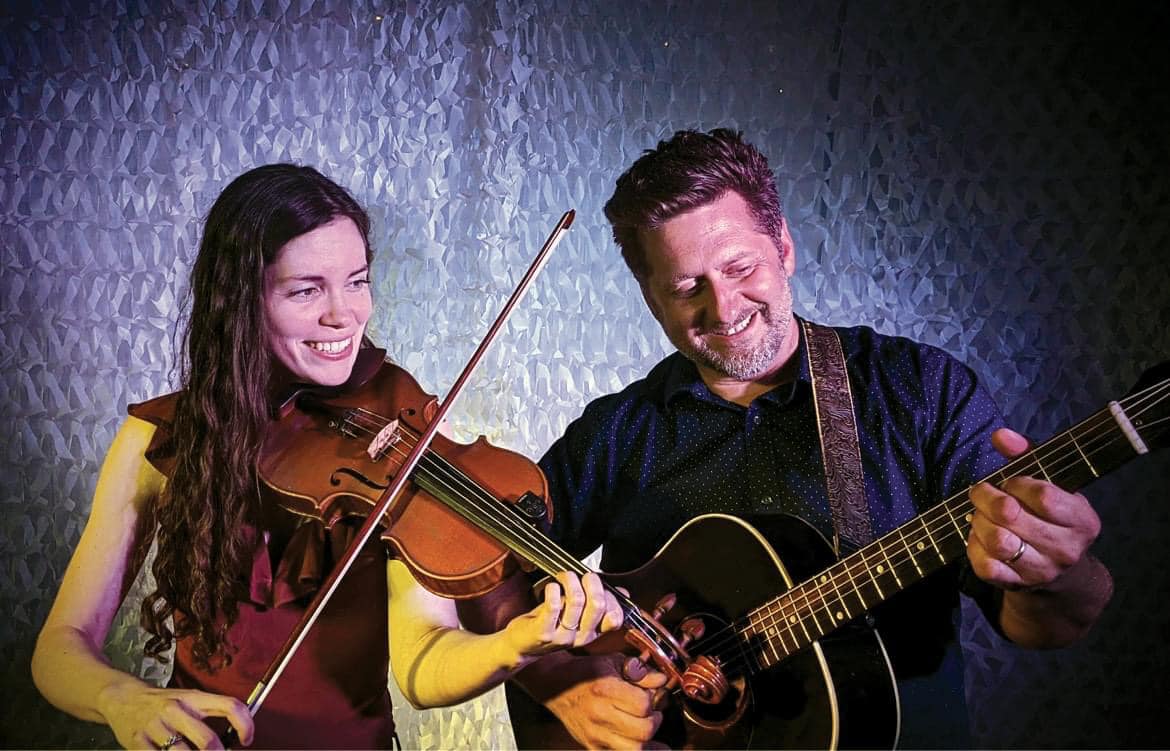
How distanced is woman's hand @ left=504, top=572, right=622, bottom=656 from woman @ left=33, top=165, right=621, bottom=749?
0.38ft

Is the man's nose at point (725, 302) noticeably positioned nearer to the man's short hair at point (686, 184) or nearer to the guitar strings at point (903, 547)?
the man's short hair at point (686, 184)

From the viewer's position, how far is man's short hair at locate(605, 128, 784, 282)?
7.00 feet

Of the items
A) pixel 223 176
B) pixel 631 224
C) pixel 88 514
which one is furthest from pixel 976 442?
pixel 88 514

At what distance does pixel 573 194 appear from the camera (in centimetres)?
229

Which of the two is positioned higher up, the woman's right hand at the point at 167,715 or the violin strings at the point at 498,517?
the violin strings at the point at 498,517

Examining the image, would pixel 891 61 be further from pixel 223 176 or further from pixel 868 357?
pixel 223 176

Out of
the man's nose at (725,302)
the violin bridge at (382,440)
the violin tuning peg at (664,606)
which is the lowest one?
the violin tuning peg at (664,606)

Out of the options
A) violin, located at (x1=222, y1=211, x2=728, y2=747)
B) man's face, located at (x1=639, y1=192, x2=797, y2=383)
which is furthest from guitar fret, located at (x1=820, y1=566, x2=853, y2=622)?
man's face, located at (x1=639, y1=192, x2=797, y2=383)

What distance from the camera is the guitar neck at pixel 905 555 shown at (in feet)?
5.33

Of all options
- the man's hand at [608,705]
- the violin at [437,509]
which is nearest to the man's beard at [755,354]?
the violin at [437,509]

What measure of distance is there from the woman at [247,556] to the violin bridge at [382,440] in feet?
0.58

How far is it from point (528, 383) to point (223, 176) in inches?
32.2

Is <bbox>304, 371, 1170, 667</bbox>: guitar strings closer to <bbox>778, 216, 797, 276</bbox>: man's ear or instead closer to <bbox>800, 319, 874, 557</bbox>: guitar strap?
<bbox>800, 319, 874, 557</bbox>: guitar strap

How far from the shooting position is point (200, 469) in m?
2.07
